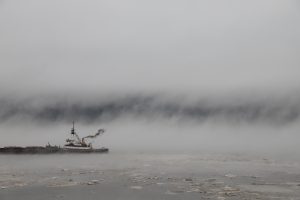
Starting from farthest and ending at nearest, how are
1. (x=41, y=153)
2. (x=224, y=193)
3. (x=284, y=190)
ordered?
(x=41, y=153) → (x=284, y=190) → (x=224, y=193)

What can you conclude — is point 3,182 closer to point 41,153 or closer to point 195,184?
point 195,184

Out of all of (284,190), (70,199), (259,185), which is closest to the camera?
(70,199)

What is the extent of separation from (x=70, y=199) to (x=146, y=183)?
41.4 feet

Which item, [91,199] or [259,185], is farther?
[259,185]

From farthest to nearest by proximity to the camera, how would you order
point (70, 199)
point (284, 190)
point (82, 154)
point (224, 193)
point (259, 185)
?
point (82, 154) → point (259, 185) → point (284, 190) → point (224, 193) → point (70, 199)

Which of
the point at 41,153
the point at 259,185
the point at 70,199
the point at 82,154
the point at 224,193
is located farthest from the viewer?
the point at 41,153

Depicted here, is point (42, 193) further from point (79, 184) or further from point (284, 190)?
point (284, 190)

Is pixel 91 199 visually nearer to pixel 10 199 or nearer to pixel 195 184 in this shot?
pixel 10 199

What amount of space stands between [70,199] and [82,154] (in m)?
98.4

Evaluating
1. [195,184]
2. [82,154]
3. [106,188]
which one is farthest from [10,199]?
[82,154]

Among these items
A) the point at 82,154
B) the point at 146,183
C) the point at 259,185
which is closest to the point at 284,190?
the point at 259,185

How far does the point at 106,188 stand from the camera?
126 ft

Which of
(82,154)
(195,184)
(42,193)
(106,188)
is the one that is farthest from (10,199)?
(82,154)

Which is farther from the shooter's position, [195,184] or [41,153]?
[41,153]
